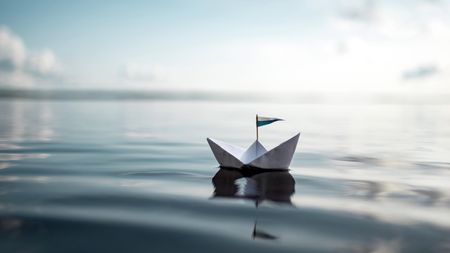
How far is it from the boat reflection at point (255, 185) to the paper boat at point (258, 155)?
18 cm

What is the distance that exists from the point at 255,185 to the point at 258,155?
1.54 metres

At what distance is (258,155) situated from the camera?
10.4 m

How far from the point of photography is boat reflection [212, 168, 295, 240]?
Answer: 8.09 meters

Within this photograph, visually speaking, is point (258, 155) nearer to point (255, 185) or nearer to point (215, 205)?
point (255, 185)

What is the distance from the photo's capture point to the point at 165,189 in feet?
28.7

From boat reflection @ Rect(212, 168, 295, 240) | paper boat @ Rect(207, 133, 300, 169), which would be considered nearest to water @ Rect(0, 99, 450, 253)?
boat reflection @ Rect(212, 168, 295, 240)

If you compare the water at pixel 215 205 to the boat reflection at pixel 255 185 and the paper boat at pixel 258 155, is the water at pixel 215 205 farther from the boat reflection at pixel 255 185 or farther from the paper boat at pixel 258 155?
the paper boat at pixel 258 155

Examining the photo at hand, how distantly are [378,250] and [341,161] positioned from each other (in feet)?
27.2

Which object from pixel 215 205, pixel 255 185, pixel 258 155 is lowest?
pixel 215 205

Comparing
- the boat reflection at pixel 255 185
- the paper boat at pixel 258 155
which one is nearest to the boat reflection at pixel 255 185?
the boat reflection at pixel 255 185

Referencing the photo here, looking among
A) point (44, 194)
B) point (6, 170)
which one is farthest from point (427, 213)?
point (6, 170)

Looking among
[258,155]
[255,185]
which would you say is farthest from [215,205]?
[258,155]

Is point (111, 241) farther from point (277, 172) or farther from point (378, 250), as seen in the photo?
point (277, 172)

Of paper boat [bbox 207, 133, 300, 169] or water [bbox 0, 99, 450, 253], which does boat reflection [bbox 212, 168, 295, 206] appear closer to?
water [bbox 0, 99, 450, 253]
